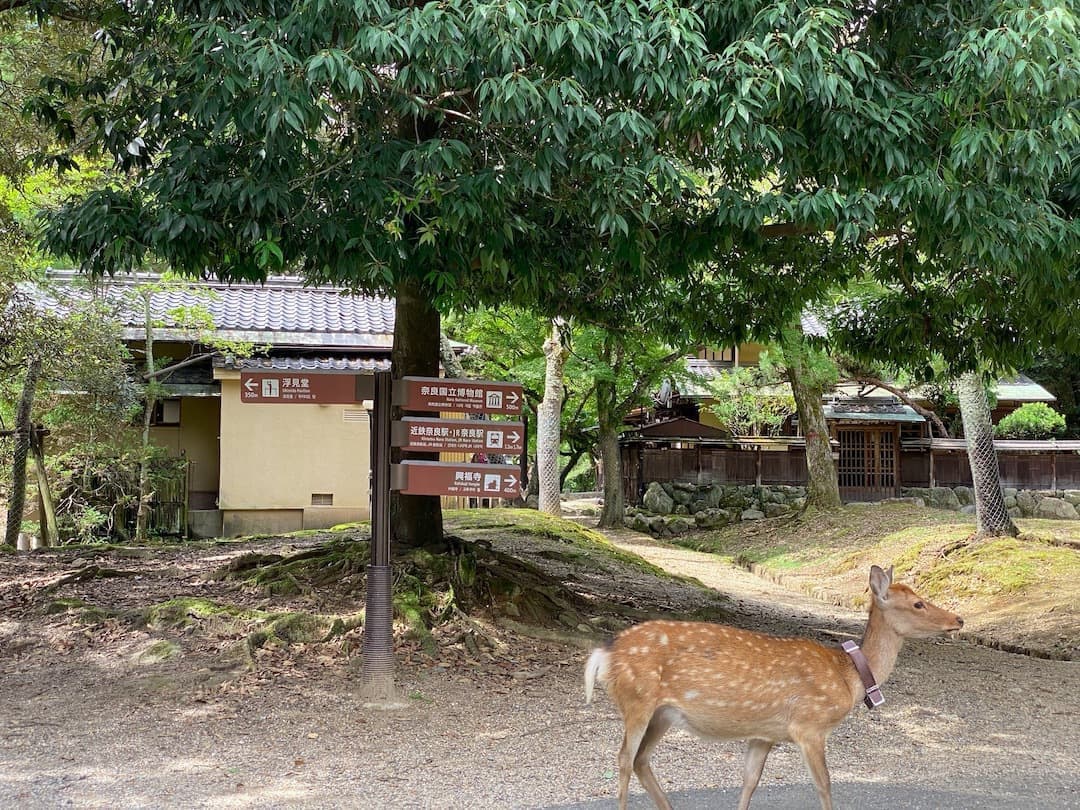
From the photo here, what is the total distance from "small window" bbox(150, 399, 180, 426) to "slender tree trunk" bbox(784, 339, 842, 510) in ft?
44.2

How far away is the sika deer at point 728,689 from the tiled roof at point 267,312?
39.9ft

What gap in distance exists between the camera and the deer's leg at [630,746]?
16.7 ft

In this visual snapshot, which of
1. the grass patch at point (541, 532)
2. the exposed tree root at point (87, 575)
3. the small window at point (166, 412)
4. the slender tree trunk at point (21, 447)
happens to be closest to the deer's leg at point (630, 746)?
the exposed tree root at point (87, 575)

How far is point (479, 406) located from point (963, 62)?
13.6ft

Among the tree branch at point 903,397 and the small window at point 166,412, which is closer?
the small window at point 166,412

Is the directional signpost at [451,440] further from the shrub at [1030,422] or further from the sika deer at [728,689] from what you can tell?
the shrub at [1030,422]

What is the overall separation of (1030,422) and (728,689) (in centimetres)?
2607

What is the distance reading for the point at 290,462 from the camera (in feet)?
63.2

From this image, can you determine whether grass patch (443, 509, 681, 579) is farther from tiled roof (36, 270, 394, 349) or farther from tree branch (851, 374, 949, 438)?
tree branch (851, 374, 949, 438)

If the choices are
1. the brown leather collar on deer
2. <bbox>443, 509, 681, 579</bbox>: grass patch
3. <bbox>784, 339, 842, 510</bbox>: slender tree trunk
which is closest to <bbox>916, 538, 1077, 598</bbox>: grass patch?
<bbox>443, 509, 681, 579</bbox>: grass patch

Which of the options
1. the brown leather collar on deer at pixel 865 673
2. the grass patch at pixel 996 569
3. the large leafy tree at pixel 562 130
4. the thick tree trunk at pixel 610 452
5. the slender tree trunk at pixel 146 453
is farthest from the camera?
the thick tree trunk at pixel 610 452

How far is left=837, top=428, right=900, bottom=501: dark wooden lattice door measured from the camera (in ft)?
98.7

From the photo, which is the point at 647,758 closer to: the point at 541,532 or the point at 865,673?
the point at 865,673

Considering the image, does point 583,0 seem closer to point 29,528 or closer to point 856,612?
point 856,612
